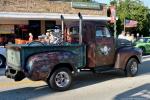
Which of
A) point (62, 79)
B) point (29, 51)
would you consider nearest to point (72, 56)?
point (62, 79)

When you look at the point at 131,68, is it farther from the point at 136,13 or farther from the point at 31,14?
A: the point at 136,13

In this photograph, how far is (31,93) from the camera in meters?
10.2

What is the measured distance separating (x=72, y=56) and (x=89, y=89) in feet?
3.69

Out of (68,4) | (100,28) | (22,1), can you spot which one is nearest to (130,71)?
(100,28)

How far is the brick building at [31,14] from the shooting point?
26203mm

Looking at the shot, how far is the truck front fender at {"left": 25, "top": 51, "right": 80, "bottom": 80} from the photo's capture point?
380 inches

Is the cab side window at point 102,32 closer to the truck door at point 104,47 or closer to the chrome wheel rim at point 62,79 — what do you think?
the truck door at point 104,47

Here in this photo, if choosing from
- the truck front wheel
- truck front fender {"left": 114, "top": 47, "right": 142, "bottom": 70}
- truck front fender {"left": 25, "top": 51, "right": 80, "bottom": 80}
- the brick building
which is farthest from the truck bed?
the brick building

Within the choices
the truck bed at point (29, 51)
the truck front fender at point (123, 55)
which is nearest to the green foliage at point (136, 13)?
the truck front fender at point (123, 55)

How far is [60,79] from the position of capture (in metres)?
10.4

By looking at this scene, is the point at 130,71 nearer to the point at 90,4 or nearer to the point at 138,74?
the point at 138,74

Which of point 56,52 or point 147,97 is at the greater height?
point 56,52

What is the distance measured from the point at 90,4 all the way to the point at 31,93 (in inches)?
883

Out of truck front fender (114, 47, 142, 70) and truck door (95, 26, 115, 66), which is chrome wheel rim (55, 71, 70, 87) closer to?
truck door (95, 26, 115, 66)
